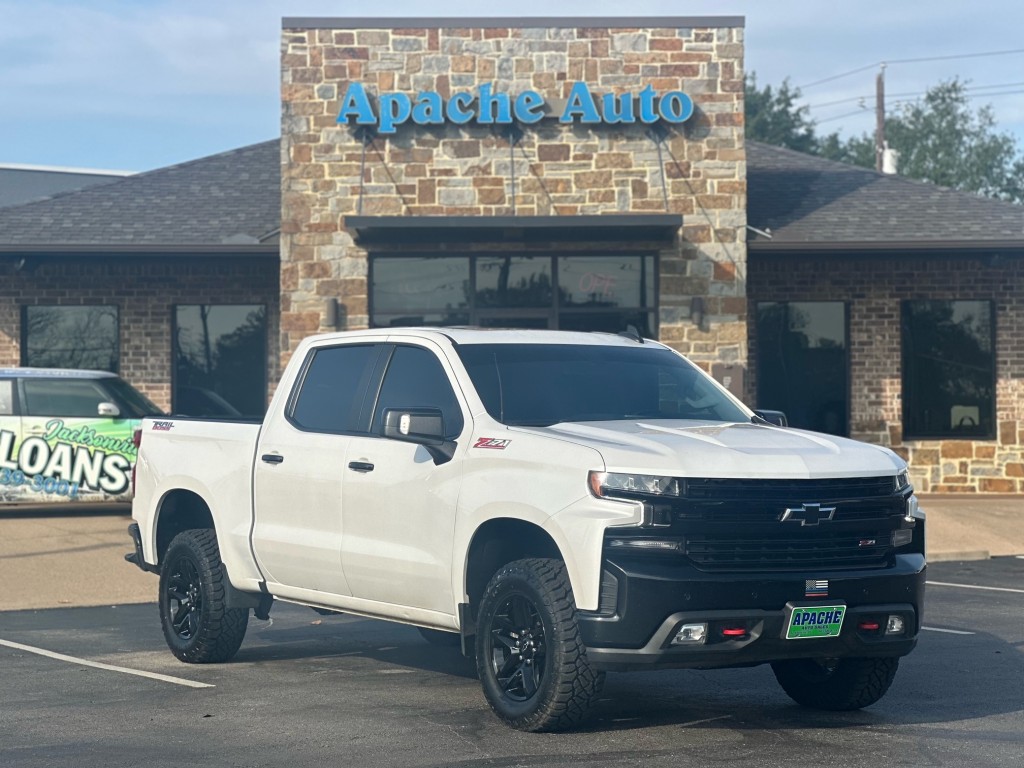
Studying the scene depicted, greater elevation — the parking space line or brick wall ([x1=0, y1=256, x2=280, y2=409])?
brick wall ([x1=0, y1=256, x2=280, y2=409])

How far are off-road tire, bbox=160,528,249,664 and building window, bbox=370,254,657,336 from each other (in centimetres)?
1018

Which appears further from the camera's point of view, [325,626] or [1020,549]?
[1020,549]

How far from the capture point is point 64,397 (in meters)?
17.9

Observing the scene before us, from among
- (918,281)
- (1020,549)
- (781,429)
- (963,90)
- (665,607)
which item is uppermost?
(963,90)

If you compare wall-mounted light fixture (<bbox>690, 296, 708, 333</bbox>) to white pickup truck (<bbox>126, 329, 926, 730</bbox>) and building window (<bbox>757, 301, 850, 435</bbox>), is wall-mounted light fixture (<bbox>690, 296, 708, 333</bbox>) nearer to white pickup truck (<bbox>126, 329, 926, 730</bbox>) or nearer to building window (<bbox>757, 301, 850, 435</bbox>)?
building window (<bbox>757, 301, 850, 435</bbox>)

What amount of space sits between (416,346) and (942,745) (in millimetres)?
3344

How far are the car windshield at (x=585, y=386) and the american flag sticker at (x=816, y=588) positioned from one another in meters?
1.48

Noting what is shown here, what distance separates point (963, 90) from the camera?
62031 mm

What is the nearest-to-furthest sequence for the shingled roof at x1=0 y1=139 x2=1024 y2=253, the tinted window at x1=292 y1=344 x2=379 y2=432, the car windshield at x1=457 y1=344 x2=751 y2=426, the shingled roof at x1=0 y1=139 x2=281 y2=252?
the car windshield at x1=457 y1=344 x2=751 y2=426, the tinted window at x1=292 y1=344 x2=379 y2=432, the shingled roof at x1=0 y1=139 x2=1024 y2=253, the shingled roof at x1=0 y1=139 x2=281 y2=252

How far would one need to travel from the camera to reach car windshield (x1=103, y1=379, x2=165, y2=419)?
17.9 meters

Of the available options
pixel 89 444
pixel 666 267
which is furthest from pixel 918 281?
pixel 89 444

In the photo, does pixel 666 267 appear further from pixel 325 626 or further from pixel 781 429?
pixel 781 429

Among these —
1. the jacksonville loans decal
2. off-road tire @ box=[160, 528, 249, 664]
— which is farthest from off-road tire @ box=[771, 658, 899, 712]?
the jacksonville loans decal

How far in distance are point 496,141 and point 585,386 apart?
1150 centimetres
